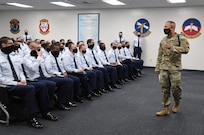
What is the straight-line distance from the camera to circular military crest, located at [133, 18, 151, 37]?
387 inches

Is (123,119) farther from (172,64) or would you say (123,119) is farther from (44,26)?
(44,26)

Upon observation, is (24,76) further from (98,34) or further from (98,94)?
(98,34)

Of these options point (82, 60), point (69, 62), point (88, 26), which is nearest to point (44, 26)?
point (88, 26)

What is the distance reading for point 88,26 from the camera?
10.7 meters

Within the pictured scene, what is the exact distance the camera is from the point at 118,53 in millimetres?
6801

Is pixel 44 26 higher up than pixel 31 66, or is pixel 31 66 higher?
pixel 44 26

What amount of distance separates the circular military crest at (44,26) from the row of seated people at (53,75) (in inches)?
253

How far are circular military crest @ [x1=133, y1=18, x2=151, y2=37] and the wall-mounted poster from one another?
77.2 inches

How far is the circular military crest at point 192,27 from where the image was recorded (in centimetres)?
905

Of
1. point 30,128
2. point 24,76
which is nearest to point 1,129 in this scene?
point 30,128

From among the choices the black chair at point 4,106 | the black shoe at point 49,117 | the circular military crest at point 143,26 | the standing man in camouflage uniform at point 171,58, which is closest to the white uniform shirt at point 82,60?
the black shoe at point 49,117

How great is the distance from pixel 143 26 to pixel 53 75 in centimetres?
680

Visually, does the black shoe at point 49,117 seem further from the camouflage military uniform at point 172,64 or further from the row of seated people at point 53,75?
the camouflage military uniform at point 172,64

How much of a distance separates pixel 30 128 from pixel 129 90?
3031 mm
